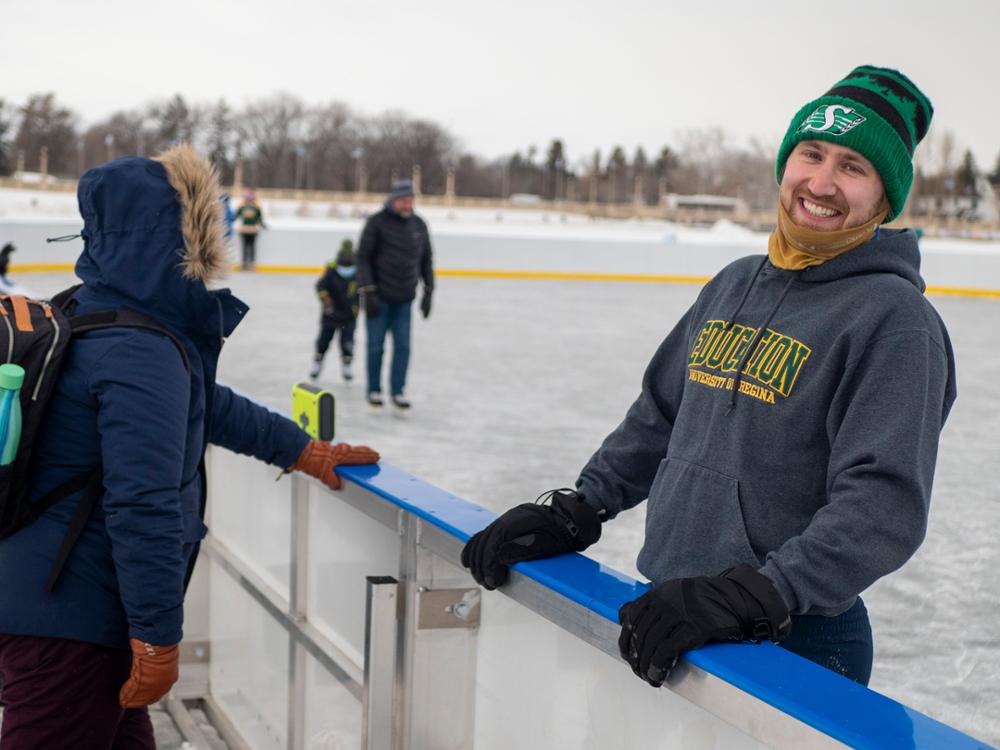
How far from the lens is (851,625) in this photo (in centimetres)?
148

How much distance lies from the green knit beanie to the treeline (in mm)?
51167

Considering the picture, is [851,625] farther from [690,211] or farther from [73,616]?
[690,211]

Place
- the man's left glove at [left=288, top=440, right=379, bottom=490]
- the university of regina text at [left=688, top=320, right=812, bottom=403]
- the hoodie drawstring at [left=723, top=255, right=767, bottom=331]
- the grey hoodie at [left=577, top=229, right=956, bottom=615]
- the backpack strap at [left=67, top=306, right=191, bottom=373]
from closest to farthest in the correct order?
the grey hoodie at [left=577, top=229, right=956, bottom=615] → the university of regina text at [left=688, top=320, right=812, bottom=403] → the hoodie drawstring at [left=723, top=255, right=767, bottom=331] → the backpack strap at [left=67, top=306, right=191, bottom=373] → the man's left glove at [left=288, top=440, right=379, bottom=490]

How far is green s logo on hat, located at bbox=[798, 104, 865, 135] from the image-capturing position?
1.43 metres

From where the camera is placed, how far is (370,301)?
278 inches

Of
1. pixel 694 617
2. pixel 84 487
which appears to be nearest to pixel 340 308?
pixel 84 487

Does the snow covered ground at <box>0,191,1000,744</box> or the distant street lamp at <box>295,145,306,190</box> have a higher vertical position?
the distant street lamp at <box>295,145,306,190</box>

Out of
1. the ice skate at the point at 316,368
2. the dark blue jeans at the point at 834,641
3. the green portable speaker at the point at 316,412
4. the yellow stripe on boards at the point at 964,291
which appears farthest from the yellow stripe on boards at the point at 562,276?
the dark blue jeans at the point at 834,641

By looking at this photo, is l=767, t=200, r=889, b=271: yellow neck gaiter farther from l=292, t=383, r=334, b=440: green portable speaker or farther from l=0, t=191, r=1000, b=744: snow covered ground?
l=0, t=191, r=1000, b=744: snow covered ground

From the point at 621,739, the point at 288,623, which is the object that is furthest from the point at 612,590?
the point at 288,623

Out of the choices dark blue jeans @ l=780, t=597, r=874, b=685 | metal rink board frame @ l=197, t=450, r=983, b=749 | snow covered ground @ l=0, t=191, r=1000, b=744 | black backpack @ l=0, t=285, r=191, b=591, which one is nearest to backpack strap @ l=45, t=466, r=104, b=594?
black backpack @ l=0, t=285, r=191, b=591

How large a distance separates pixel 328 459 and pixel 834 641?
1.10 meters

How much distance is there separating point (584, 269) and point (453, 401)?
1259cm

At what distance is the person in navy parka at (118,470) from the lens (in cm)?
163
